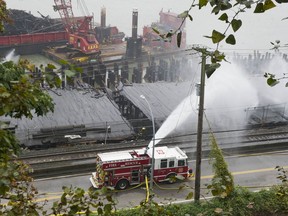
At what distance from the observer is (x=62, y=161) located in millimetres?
21516

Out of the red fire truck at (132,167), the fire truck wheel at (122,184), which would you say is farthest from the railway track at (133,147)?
the fire truck wheel at (122,184)

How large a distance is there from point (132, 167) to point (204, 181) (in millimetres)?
3703

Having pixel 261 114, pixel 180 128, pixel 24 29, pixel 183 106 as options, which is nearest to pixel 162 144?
pixel 180 128

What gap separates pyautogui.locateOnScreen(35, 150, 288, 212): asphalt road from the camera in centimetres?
1852

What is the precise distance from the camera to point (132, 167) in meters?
18.8

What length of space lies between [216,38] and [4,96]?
5.37 feet

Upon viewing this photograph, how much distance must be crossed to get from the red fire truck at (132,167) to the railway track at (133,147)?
2.25 metres

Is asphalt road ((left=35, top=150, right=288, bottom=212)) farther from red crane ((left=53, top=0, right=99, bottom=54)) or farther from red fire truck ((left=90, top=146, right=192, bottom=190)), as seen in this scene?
red crane ((left=53, top=0, right=99, bottom=54))

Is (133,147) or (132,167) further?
(133,147)

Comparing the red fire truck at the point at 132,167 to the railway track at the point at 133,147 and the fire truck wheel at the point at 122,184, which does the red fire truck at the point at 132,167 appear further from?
the railway track at the point at 133,147

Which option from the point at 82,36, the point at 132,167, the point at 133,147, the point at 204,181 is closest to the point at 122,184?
the point at 132,167

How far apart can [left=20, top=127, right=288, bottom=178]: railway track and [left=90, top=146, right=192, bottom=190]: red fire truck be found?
225 centimetres

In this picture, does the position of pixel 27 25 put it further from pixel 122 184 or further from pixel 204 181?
pixel 204 181

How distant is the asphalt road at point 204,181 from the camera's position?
18516mm
